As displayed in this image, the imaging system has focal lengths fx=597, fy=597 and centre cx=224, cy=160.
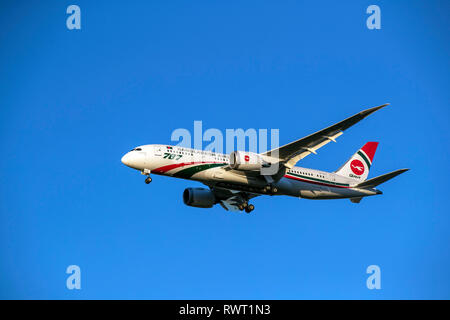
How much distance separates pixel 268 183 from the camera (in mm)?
45188

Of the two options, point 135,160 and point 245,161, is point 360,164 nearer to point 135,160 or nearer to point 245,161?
point 245,161

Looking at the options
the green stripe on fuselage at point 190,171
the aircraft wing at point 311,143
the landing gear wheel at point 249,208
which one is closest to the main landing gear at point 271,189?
the aircraft wing at point 311,143

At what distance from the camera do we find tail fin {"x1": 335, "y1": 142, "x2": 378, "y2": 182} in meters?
51.7

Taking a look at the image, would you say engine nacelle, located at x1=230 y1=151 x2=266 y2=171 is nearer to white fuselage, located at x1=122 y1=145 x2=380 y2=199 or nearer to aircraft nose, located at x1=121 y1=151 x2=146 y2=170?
white fuselage, located at x1=122 y1=145 x2=380 y2=199

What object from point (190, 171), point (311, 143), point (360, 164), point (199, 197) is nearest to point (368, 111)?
point (311, 143)

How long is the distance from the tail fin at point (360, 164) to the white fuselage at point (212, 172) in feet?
14.7

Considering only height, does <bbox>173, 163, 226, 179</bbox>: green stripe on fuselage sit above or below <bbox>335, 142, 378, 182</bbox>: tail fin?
below

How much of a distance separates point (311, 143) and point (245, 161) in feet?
16.0

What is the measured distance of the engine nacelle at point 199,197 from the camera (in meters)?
49.5

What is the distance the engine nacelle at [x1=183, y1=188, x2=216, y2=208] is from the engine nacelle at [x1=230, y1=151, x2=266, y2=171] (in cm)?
751

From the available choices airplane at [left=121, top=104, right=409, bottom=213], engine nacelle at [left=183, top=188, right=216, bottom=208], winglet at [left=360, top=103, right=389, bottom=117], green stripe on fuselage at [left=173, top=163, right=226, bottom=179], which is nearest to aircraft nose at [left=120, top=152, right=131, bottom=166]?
airplane at [left=121, top=104, right=409, bottom=213]

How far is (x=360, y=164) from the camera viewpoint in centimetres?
5312
